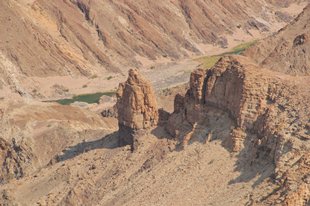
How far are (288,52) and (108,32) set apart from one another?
6800 centimetres

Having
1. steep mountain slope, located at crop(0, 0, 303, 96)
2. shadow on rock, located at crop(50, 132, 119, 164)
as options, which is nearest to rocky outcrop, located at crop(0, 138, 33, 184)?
shadow on rock, located at crop(50, 132, 119, 164)

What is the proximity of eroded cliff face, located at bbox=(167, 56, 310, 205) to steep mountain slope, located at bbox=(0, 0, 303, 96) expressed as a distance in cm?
5060

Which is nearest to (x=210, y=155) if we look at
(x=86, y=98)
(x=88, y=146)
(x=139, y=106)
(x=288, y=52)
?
(x=139, y=106)

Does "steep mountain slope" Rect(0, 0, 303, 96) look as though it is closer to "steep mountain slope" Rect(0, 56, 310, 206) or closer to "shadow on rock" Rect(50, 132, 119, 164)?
"shadow on rock" Rect(50, 132, 119, 164)

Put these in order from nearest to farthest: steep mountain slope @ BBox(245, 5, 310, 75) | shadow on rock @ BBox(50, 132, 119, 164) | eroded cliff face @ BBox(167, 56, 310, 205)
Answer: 1. eroded cliff face @ BBox(167, 56, 310, 205)
2. steep mountain slope @ BBox(245, 5, 310, 75)
3. shadow on rock @ BBox(50, 132, 119, 164)

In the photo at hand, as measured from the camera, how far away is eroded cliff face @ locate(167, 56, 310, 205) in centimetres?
2144

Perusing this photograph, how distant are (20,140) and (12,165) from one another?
5.40ft

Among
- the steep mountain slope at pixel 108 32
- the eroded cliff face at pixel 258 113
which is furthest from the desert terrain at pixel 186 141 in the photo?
the steep mountain slope at pixel 108 32

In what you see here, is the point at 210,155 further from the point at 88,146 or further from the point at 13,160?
the point at 13,160

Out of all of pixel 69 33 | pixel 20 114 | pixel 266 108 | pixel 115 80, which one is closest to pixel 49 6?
pixel 69 33

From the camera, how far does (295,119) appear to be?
2327 cm

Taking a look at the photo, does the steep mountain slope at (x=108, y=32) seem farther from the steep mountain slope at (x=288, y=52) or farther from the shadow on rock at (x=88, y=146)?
the steep mountain slope at (x=288, y=52)

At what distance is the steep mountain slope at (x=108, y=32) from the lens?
85.8 m

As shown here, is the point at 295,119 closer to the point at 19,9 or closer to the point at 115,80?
the point at 115,80
